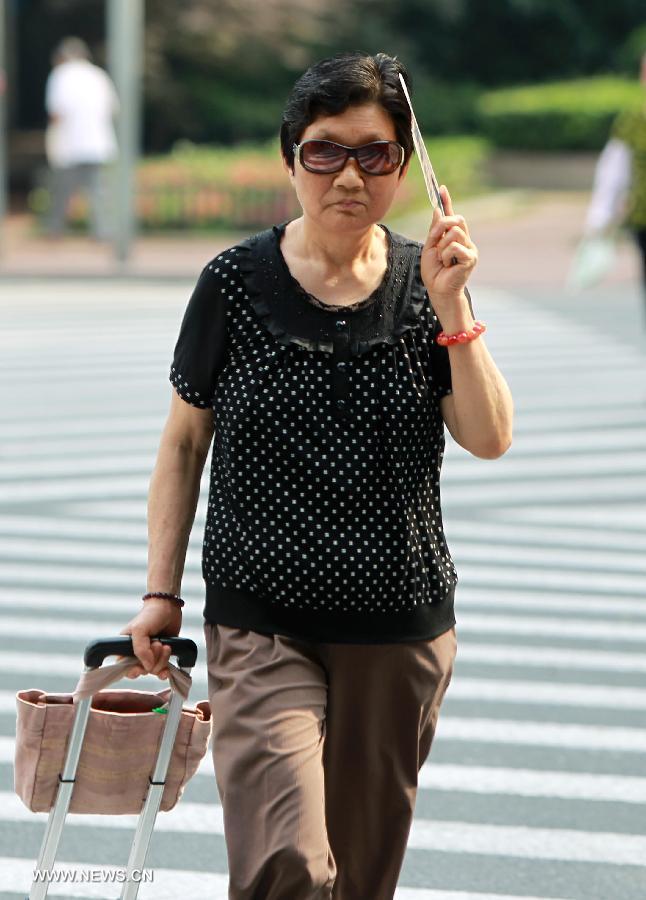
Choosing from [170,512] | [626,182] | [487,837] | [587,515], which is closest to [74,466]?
[587,515]

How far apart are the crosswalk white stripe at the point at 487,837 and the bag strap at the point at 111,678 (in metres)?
1.74

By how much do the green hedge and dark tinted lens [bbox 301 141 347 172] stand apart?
32.4m

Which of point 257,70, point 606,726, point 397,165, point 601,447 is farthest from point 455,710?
point 257,70

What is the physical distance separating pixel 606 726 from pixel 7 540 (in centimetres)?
319

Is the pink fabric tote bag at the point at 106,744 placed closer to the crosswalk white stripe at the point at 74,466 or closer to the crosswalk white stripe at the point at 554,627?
the crosswalk white stripe at the point at 554,627

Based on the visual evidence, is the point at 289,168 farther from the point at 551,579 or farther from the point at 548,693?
the point at 551,579

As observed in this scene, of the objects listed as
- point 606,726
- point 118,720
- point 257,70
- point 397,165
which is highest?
point 257,70

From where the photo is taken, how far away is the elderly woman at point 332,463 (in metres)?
3.18

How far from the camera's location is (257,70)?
35688mm

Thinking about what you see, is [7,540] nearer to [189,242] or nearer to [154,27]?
[189,242]

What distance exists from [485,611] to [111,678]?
4.01 meters

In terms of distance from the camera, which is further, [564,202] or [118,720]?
[564,202]

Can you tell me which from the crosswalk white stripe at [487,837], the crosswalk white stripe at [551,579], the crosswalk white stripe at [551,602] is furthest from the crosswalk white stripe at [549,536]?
the crosswalk white stripe at [487,837]

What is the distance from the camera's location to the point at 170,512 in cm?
341
